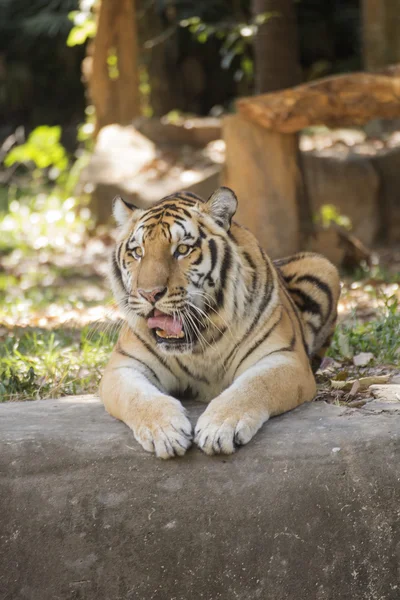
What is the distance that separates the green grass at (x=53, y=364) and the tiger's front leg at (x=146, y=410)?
99cm

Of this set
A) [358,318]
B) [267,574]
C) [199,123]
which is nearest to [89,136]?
[199,123]

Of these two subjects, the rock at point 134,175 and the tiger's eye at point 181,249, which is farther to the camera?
the rock at point 134,175

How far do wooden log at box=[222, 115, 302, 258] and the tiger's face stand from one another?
380cm

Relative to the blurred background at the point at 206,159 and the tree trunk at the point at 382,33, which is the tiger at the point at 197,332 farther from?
the tree trunk at the point at 382,33

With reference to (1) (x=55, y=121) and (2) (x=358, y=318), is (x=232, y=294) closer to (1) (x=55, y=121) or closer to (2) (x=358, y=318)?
(2) (x=358, y=318)

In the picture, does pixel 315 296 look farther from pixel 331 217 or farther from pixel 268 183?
pixel 331 217

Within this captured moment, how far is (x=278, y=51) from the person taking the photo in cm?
828

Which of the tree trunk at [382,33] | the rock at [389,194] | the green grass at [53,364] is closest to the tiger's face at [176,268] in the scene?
the green grass at [53,364]

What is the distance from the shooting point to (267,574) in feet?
9.66

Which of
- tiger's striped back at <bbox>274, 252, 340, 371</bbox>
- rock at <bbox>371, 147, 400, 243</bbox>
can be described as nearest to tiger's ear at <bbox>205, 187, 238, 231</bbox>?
tiger's striped back at <bbox>274, 252, 340, 371</bbox>

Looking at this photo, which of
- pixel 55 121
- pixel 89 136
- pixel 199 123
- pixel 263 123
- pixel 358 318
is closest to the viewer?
pixel 358 318

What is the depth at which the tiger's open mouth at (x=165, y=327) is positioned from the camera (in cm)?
332

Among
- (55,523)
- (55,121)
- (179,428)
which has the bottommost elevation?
(55,121)

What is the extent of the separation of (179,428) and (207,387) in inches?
25.7
